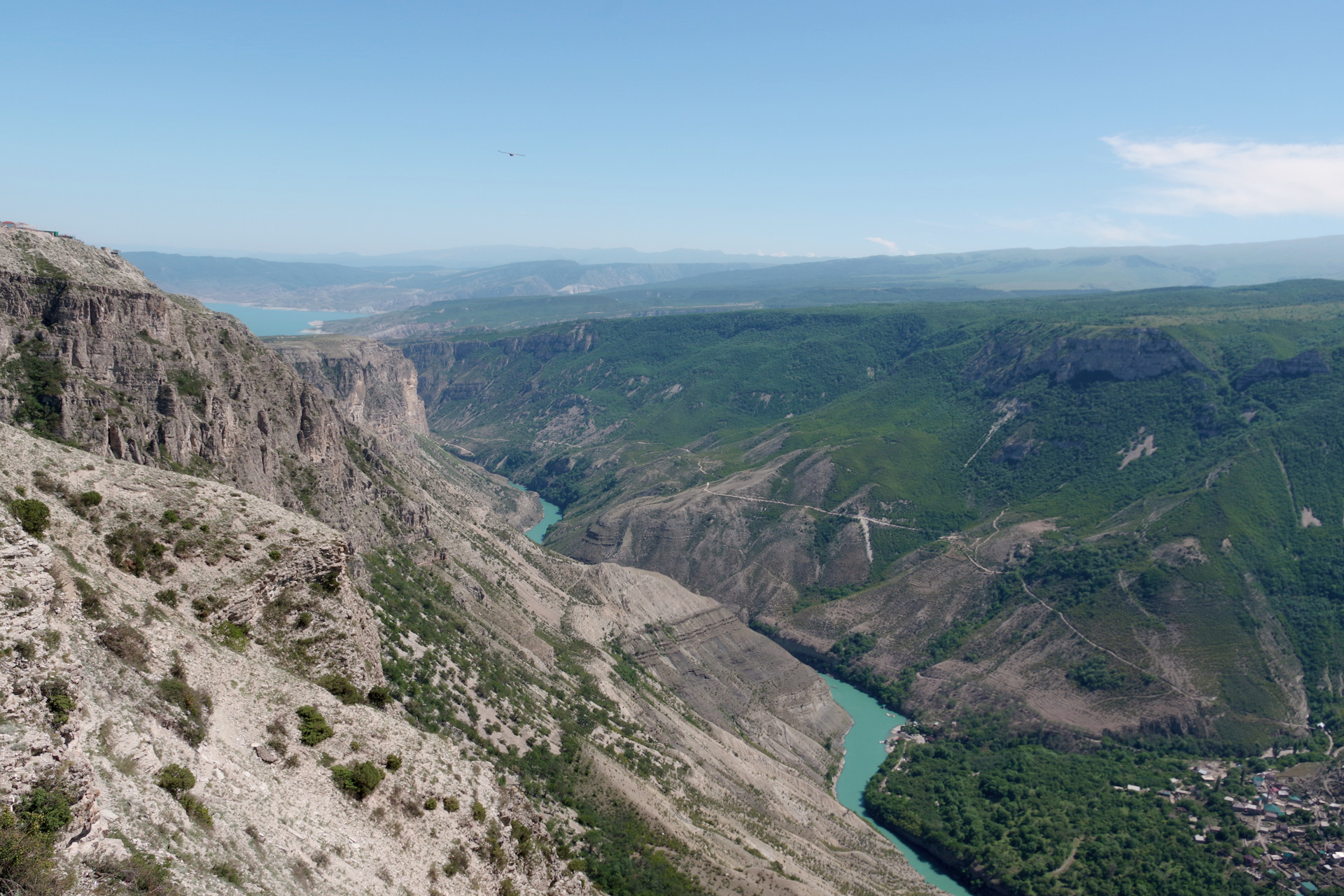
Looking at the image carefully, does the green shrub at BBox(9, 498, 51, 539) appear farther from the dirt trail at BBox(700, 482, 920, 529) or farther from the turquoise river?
the dirt trail at BBox(700, 482, 920, 529)

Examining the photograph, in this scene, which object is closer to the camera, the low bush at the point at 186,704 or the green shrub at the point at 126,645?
the low bush at the point at 186,704

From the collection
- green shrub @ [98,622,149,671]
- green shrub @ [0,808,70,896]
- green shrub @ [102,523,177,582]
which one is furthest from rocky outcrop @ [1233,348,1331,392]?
green shrub @ [0,808,70,896]

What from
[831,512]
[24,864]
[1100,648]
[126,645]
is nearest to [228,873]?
[24,864]

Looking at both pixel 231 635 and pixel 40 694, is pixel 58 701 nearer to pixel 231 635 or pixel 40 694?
pixel 40 694

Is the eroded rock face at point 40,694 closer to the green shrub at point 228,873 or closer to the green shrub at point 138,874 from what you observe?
the green shrub at point 138,874

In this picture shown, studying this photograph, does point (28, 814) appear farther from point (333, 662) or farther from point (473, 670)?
point (473, 670)

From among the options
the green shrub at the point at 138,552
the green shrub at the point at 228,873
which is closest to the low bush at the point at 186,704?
the green shrub at the point at 228,873
